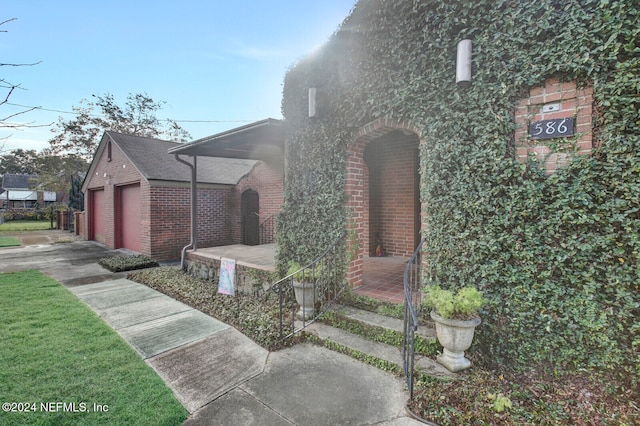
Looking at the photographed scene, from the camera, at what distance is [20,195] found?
135ft

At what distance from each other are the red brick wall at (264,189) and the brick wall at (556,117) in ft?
22.5

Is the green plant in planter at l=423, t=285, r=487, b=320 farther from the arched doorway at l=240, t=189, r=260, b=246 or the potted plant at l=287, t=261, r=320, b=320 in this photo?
the arched doorway at l=240, t=189, r=260, b=246

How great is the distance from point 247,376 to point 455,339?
207 cm

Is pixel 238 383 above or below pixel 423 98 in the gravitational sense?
below

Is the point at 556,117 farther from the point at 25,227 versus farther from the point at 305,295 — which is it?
the point at 25,227

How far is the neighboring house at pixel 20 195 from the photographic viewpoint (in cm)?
4056

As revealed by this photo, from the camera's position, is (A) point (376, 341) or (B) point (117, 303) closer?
(A) point (376, 341)

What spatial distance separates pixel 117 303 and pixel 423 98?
5936 mm

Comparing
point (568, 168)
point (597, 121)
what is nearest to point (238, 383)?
point (568, 168)

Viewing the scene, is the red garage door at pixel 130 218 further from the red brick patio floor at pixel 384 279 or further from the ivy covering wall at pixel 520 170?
the ivy covering wall at pixel 520 170

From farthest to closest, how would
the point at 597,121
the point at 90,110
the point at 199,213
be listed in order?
the point at 90,110
the point at 199,213
the point at 597,121

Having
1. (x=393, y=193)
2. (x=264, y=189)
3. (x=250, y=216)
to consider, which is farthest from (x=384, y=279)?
(x=250, y=216)

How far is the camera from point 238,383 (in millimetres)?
2793

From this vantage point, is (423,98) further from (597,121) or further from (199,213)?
(199,213)
